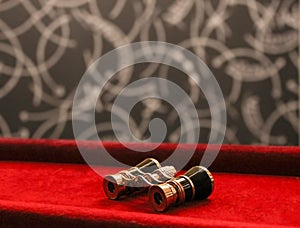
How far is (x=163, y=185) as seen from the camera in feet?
3.79

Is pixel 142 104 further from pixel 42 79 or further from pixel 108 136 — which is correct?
pixel 42 79

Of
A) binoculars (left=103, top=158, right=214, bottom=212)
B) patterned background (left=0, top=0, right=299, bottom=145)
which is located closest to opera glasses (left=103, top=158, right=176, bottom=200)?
binoculars (left=103, top=158, right=214, bottom=212)

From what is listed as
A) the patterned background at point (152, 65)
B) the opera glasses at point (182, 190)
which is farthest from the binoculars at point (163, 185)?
the patterned background at point (152, 65)

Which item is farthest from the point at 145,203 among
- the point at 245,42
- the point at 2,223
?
the point at 245,42

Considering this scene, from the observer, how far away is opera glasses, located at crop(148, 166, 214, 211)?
114cm

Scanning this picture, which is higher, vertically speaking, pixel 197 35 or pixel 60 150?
pixel 197 35

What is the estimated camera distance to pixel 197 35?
1.99m

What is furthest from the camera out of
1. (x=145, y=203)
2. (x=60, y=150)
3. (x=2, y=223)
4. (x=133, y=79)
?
(x=133, y=79)

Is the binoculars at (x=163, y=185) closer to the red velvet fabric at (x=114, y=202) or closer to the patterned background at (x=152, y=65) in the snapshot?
the red velvet fabric at (x=114, y=202)

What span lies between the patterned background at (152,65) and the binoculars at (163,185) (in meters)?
0.78

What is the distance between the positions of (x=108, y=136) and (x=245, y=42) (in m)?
0.82

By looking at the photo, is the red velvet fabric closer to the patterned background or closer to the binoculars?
the binoculars

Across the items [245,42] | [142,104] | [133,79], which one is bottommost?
[142,104]

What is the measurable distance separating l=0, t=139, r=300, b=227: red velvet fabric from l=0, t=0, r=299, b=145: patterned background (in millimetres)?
A: 416
